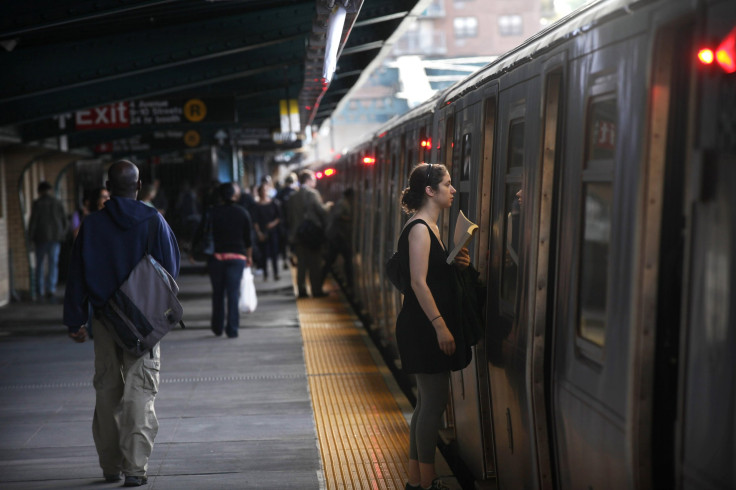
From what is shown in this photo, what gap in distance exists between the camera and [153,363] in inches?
214

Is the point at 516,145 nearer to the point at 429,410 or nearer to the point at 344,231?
the point at 429,410

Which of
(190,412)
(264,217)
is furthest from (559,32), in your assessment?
(264,217)

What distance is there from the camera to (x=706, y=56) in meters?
2.41

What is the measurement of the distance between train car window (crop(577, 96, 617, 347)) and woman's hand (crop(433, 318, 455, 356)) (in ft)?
4.36

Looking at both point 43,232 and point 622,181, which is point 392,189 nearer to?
point 622,181

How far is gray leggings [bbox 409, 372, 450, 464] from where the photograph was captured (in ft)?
15.8

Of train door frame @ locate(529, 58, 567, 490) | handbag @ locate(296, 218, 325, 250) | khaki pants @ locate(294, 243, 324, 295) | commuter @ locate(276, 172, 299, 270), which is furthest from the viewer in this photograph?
commuter @ locate(276, 172, 299, 270)

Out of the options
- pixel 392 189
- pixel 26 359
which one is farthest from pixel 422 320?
pixel 26 359

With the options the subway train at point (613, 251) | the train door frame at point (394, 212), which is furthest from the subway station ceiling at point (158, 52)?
the subway train at point (613, 251)

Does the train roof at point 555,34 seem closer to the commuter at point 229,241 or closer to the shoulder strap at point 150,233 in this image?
the shoulder strap at point 150,233

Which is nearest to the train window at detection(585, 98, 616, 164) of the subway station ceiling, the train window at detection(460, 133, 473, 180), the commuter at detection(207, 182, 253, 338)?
the train window at detection(460, 133, 473, 180)

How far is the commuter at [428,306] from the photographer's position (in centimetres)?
468

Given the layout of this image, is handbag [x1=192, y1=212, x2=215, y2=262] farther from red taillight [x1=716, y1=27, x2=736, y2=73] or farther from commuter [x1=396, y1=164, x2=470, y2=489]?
red taillight [x1=716, y1=27, x2=736, y2=73]

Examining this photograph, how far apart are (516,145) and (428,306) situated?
85 centimetres
